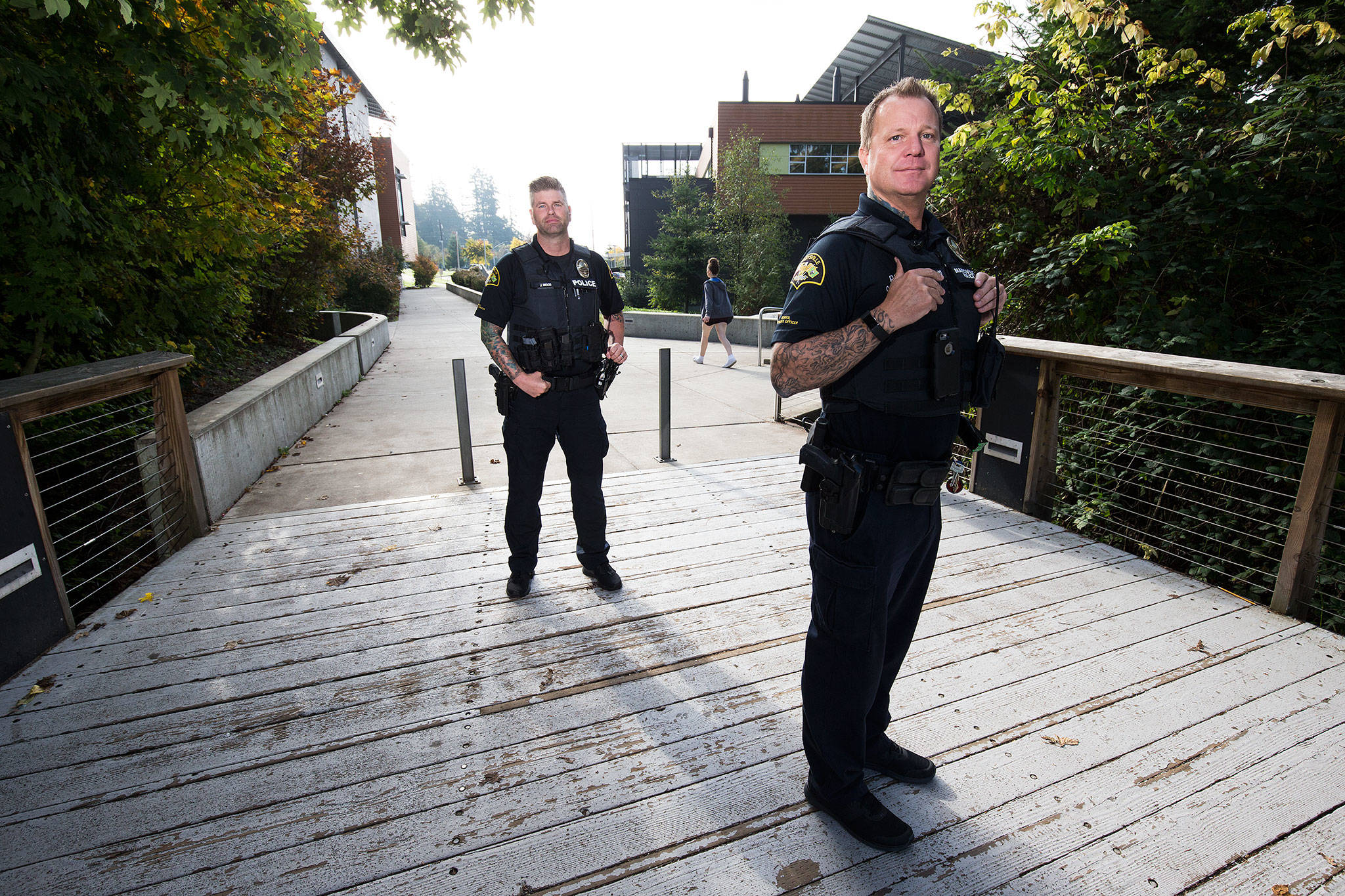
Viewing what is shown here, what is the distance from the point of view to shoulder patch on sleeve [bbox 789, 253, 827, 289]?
1.70m

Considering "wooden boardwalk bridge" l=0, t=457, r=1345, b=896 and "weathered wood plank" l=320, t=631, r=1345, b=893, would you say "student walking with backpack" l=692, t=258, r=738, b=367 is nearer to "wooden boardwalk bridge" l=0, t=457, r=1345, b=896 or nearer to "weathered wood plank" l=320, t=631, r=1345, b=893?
"wooden boardwalk bridge" l=0, t=457, r=1345, b=896

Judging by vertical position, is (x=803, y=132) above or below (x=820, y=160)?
above

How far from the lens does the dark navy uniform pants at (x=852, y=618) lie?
5.84ft

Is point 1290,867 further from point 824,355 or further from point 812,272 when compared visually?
point 812,272

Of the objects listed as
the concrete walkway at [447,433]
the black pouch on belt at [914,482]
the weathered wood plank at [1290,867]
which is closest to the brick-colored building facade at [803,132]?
the concrete walkway at [447,433]

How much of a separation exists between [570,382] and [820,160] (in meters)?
25.9

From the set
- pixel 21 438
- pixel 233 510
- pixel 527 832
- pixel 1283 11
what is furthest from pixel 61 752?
pixel 1283 11

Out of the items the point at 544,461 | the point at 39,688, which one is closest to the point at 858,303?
the point at 544,461

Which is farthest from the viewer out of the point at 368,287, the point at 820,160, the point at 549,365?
the point at 820,160

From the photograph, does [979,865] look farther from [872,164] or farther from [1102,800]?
[872,164]

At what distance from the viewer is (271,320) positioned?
396 inches

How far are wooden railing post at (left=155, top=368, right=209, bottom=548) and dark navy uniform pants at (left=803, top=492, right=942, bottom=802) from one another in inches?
150

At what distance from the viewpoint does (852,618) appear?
5.84ft

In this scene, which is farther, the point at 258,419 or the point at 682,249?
the point at 682,249
